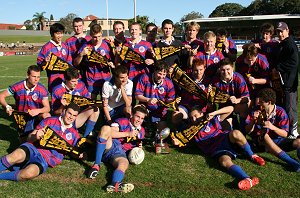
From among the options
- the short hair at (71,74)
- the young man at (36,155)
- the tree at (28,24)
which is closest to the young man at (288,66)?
the short hair at (71,74)

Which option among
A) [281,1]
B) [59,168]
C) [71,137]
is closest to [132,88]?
[71,137]

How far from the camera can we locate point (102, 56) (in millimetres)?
5766

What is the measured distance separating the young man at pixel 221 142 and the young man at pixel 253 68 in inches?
26.2

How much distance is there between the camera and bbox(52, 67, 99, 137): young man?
5215 millimetres

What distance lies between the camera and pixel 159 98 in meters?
5.63

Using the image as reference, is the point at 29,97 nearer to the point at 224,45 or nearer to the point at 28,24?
the point at 224,45

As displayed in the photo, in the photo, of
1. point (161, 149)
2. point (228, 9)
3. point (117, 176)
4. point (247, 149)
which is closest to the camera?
point (117, 176)

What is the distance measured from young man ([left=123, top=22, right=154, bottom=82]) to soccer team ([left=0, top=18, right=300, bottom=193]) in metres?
0.02

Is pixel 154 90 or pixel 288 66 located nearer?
pixel 288 66

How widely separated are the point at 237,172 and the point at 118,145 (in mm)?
1687

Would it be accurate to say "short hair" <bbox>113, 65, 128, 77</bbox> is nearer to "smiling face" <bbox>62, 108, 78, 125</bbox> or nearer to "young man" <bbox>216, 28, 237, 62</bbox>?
"smiling face" <bbox>62, 108, 78, 125</bbox>

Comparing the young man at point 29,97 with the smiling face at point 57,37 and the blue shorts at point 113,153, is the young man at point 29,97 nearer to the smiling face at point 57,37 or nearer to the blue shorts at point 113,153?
the smiling face at point 57,37

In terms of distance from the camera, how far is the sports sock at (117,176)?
393 centimetres

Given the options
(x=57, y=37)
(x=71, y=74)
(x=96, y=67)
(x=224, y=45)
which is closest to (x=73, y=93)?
(x=71, y=74)
